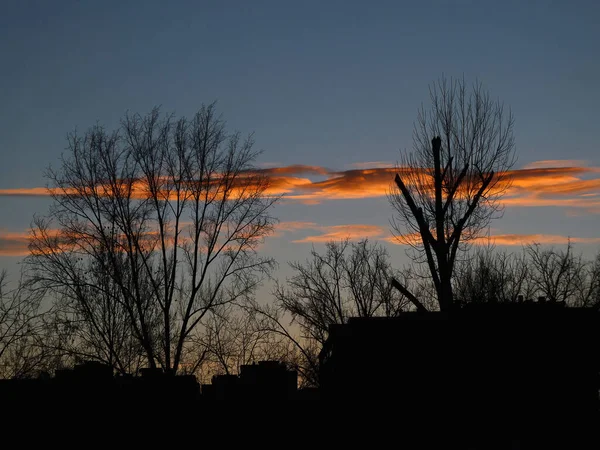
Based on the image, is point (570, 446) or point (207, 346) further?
point (207, 346)

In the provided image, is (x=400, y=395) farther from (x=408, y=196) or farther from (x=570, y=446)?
(x=408, y=196)

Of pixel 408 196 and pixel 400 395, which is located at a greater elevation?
pixel 408 196

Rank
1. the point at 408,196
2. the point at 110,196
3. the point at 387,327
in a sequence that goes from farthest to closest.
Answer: the point at 110,196 → the point at 408,196 → the point at 387,327

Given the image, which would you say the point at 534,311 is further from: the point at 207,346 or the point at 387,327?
the point at 207,346

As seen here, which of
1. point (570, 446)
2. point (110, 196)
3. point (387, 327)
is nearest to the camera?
point (570, 446)

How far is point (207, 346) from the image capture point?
3988cm

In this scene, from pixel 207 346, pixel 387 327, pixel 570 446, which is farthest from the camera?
pixel 207 346

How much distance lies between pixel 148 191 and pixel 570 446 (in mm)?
25287

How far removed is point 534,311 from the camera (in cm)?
1636

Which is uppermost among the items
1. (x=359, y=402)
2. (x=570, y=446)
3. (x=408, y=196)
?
(x=408, y=196)

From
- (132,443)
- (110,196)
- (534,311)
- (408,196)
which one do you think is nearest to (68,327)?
(110,196)

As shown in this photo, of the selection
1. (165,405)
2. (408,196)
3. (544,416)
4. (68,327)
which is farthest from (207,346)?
(544,416)

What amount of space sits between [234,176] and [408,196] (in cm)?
1187

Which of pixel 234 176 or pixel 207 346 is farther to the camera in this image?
pixel 207 346
